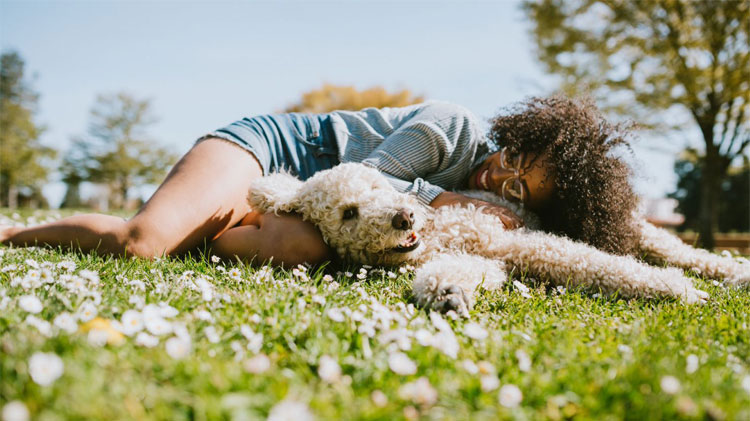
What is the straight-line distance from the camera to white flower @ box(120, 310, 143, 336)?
1374 millimetres

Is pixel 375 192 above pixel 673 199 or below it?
above

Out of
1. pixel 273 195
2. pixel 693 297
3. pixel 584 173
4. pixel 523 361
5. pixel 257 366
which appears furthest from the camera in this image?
pixel 584 173

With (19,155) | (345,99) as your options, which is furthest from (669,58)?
(19,155)

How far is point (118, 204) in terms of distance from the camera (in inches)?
1615

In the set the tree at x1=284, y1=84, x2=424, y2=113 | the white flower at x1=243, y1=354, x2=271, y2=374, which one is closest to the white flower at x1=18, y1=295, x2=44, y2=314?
the white flower at x1=243, y1=354, x2=271, y2=374

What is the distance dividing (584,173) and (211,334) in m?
3.09

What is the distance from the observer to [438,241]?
10.0 ft

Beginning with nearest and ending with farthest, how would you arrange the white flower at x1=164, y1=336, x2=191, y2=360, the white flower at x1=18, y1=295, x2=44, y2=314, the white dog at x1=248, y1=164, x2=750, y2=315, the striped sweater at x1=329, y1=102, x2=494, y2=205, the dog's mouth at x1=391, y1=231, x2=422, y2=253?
the white flower at x1=164, y1=336, x2=191, y2=360, the white flower at x1=18, y1=295, x2=44, y2=314, the white dog at x1=248, y1=164, x2=750, y2=315, the dog's mouth at x1=391, y1=231, x2=422, y2=253, the striped sweater at x1=329, y1=102, x2=494, y2=205

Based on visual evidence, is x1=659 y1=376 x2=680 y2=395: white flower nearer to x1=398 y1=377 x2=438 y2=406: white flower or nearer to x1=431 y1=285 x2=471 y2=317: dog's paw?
x1=398 y1=377 x2=438 y2=406: white flower

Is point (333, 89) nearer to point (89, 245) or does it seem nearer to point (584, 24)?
point (584, 24)

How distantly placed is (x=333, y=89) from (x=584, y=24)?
35.9ft

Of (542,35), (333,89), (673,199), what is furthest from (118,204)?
(673,199)

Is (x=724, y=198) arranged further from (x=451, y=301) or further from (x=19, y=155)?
(x=19, y=155)

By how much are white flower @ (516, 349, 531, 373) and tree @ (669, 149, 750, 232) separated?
2576 centimetres
